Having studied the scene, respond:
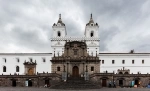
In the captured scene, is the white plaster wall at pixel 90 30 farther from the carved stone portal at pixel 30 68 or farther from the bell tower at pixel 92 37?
the carved stone portal at pixel 30 68

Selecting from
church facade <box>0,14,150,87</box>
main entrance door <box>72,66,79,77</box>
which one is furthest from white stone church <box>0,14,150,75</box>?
main entrance door <box>72,66,79,77</box>

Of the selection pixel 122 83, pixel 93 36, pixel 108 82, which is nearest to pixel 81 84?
pixel 108 82

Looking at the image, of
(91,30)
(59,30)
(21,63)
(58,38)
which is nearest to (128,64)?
(91,30)

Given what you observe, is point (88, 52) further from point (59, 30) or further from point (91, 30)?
point (59, 30)

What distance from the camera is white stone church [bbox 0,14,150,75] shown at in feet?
175

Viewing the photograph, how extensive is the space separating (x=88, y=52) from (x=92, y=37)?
392 centimetres

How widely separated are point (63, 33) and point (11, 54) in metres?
15.0

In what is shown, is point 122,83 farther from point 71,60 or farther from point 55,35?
point 55,35

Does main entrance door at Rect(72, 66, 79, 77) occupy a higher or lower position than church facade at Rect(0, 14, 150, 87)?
lower

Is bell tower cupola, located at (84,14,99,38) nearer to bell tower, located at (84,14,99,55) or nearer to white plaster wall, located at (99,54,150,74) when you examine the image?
bell tower, located at (84,14,99,55)

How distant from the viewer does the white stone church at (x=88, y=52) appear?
5347 cm

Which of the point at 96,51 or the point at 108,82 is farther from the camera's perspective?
the point at 96,51

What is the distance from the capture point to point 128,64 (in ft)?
180

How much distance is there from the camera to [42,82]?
4622 cm
